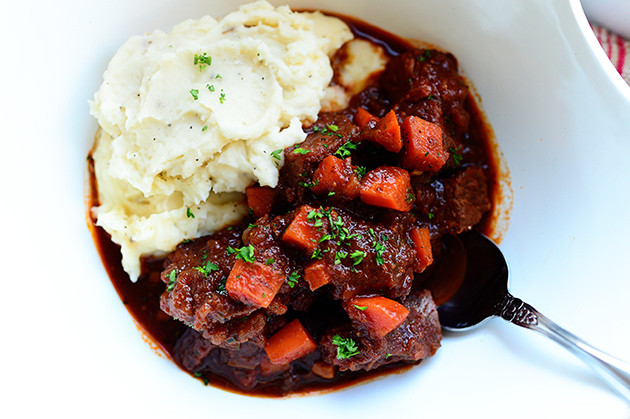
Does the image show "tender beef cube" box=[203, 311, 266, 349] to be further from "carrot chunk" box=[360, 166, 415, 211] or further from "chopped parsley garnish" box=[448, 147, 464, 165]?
"chopped parsley garnish" box=[448, 147, 464, 165]

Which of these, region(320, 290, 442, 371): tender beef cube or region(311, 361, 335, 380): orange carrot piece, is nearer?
region(320, 290, 442, 371): tender beef cube

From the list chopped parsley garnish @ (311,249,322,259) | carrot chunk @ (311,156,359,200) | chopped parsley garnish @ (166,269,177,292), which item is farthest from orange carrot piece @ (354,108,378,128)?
chopped parsley garnish @ (166,269,177,292)

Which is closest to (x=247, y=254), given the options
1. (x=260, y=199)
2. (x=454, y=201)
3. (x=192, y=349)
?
(x=260, y=199)

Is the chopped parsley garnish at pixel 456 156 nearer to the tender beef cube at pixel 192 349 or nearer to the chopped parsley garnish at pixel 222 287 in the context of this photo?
the chopped parsley garnish at pixel 222 287

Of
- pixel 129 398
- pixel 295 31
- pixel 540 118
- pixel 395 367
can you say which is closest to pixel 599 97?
pixel 540 118

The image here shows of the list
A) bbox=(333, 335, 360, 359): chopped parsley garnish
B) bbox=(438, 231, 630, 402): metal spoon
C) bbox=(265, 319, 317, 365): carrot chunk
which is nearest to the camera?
bbox=(438, 231, 630, 402): metal spoon

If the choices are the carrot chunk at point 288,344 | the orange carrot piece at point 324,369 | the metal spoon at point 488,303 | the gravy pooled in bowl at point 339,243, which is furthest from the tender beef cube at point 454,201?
the orange carrot piece at point 324,369

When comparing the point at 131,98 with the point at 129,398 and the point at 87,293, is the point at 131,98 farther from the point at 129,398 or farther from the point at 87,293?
the point at 129,398
